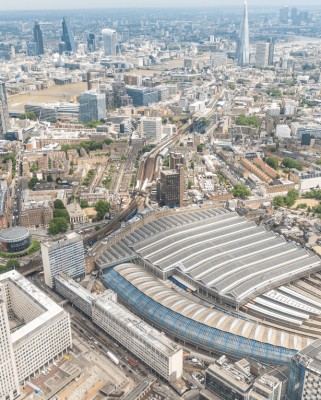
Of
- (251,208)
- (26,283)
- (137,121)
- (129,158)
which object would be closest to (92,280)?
(26,283)

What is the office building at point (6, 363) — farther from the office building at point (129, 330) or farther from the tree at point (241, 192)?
the tree at point (241, 192)

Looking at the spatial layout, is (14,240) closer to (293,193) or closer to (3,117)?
(293,193)

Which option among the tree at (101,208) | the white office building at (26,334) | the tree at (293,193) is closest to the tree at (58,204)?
the tree at (101,208)

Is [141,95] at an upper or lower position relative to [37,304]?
upper

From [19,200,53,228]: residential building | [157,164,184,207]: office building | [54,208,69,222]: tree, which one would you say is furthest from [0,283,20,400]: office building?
[157,164,184,207]: office building

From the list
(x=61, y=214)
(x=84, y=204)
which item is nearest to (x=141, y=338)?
(x=61, y=214)

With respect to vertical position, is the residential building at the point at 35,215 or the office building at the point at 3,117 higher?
the office building at the point at 3,117

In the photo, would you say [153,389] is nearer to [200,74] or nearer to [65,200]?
[65,200]
